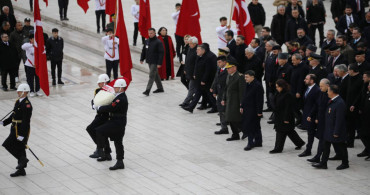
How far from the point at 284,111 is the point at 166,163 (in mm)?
2629

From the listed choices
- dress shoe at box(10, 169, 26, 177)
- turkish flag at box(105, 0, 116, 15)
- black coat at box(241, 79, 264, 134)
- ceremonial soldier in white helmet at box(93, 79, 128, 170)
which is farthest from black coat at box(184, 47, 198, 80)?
dress shoe at box(10, 169, 26, 177)

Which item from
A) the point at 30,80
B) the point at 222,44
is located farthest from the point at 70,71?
the point at 222,44

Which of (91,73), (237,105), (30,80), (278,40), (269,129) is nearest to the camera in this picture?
(237,105)

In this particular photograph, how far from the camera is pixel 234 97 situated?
51.9 feet

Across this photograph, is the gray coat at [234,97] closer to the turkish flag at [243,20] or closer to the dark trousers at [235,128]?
the dark trousers at [235,128]

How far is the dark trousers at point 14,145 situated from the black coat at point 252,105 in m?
4.64

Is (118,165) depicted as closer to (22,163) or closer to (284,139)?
(22,163)

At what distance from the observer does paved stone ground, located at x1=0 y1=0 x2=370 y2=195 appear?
42.5 feet

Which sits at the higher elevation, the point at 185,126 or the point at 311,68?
the point at 311,68

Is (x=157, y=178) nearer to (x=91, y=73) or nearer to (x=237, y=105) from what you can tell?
(x=237, y=105)

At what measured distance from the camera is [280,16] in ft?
71.8

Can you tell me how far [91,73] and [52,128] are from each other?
21.3ft

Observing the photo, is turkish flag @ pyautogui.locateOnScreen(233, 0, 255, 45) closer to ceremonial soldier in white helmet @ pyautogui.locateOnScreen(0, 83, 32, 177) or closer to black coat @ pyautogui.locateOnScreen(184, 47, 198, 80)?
black coat @ pyautogui.locateOnScreen(184, 47, 198, 80)

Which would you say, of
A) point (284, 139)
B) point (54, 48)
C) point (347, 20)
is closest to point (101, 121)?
point (284, 139)
